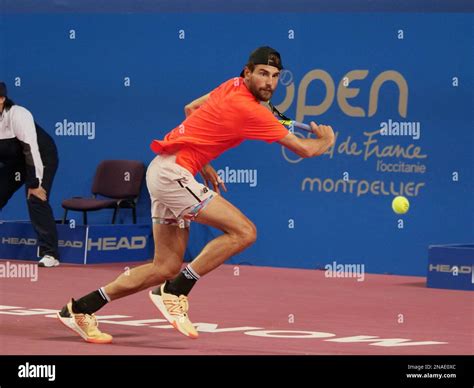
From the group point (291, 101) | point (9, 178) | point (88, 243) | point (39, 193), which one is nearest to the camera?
point (9, 178)

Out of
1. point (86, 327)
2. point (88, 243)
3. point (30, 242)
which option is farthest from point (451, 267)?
point (30, 242)

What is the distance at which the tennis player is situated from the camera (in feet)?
27.3

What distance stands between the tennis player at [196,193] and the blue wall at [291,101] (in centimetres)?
514

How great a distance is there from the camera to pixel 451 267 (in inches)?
483

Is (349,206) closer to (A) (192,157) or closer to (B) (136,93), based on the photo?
(B) (136,93)

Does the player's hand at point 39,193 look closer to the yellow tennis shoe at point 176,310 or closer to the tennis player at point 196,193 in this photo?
the tennis player at point 196,193

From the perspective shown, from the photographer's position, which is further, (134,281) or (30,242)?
(30,242)

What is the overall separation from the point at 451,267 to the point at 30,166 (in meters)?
4.58

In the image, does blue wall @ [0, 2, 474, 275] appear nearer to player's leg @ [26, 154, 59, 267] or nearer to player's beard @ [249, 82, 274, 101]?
player's leg @ [26, 154, 59, 267]

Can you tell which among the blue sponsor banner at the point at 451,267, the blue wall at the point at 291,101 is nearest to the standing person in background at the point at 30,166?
the blue wall at the point at 291,101

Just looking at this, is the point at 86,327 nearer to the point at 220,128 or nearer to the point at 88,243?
the point at 220,128

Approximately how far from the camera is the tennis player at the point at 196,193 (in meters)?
8.31

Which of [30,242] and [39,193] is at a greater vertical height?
[39,193]

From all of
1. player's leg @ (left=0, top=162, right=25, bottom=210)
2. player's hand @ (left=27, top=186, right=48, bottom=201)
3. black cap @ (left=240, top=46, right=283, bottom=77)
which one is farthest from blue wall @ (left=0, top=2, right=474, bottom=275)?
black cap @ (left=240, top=46, right=283, bottom=77)
